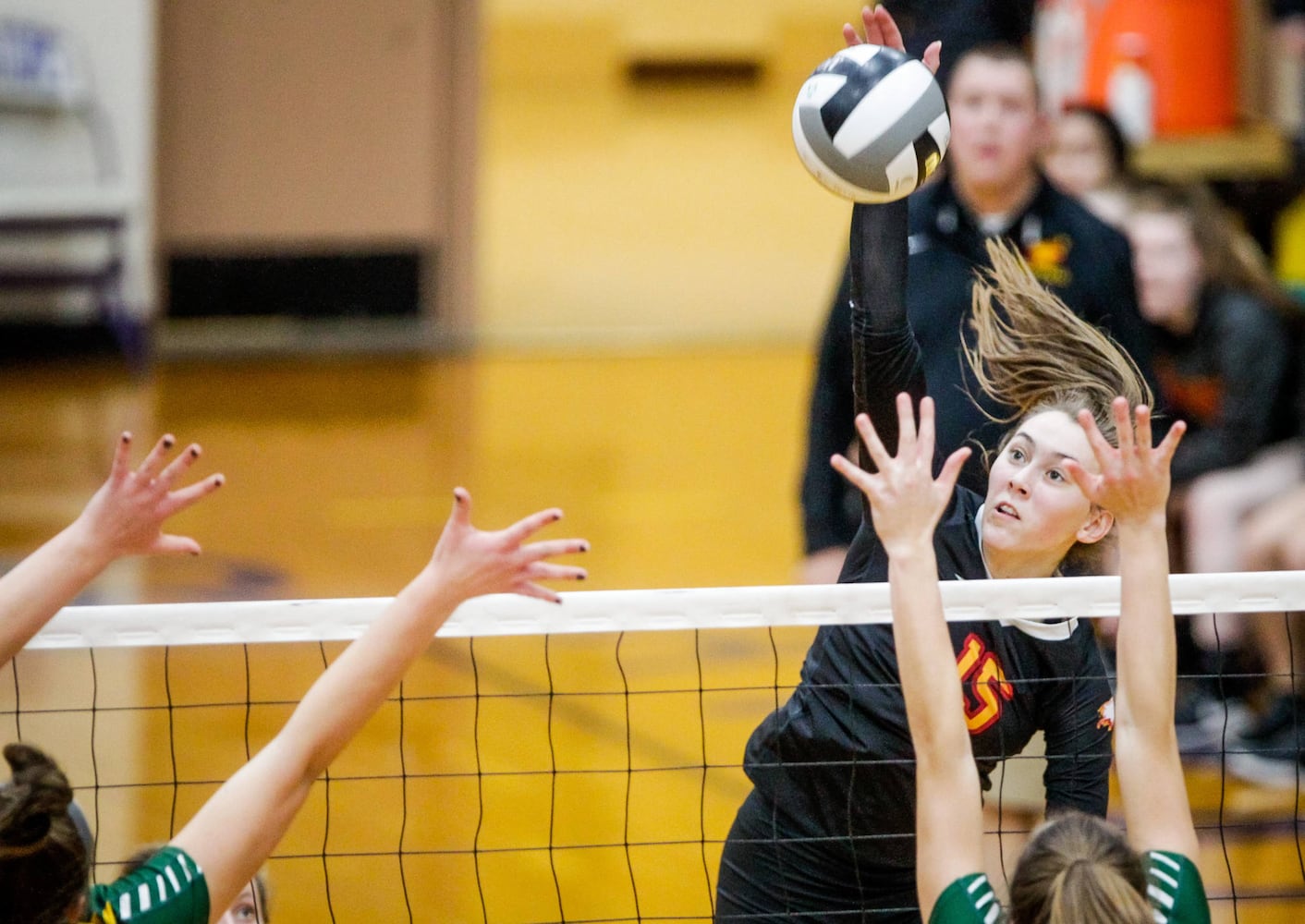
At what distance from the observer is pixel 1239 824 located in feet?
17.0

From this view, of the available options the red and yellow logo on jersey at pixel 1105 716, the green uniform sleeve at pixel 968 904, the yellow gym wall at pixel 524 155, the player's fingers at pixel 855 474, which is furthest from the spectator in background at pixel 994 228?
the yellow gym wall at pixel 524 155

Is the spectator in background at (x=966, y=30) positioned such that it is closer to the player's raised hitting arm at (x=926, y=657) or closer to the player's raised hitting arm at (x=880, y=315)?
the player's raised hitting arm at (x=880, y=315)

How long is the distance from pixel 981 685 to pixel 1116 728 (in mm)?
293

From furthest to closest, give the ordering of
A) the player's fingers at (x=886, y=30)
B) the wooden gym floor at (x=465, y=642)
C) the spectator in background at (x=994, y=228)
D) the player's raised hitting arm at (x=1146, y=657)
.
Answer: the wooden gym floor at (x=465, y=642), the spectator in background at (x=994, y=228), the player's fingers at (x=886, y=30), the player's raised hitting arm at (x=1146, y=657)

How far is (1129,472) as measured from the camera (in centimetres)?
243

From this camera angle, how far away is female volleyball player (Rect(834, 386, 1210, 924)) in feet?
7.44

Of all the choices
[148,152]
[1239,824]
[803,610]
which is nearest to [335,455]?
[148,152]

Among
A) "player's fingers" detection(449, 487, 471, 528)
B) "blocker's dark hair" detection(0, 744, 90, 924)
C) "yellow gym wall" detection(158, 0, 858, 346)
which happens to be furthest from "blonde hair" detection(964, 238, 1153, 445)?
"yellow gym wall" detection(158, 0, 858, 346)

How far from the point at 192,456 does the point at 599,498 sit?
6483 mm

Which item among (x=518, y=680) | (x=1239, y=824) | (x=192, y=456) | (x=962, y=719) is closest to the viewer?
(x=962, y=719)

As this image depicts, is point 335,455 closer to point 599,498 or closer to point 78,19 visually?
point 599,498

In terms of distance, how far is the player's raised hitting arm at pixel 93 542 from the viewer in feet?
8.74

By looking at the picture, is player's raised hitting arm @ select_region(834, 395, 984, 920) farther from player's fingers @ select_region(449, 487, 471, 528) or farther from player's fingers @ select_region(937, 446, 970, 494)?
player's fingers @ select_region(449, 487, 471, 528)

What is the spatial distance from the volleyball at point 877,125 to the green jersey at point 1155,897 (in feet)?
3.55
